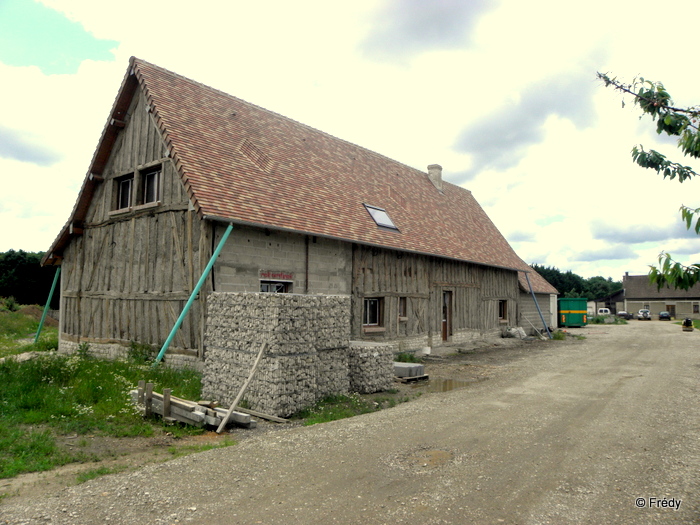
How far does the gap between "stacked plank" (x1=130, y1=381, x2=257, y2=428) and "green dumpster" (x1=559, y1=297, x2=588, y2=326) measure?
3419cm

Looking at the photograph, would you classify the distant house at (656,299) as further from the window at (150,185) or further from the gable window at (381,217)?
the window at (150,185)

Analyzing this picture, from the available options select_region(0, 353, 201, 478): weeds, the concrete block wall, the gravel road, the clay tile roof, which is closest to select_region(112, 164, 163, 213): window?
the clay tile roof

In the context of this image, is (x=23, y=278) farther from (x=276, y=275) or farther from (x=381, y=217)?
(x=276, y=275)

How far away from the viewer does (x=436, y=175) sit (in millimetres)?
25484

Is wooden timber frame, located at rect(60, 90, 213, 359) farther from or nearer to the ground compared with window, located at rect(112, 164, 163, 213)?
nearer to the ground

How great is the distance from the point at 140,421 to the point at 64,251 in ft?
34.5

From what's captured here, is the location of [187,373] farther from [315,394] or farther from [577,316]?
[577,316]

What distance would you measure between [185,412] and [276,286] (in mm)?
5437

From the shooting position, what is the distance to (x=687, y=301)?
60.8 meters

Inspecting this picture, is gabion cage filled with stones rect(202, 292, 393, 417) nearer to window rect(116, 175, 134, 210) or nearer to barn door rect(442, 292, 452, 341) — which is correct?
window rect(116, 175, 134, 210)

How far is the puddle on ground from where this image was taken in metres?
11.0

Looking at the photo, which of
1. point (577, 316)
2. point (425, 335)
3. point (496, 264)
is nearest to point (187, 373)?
point (425, 335)

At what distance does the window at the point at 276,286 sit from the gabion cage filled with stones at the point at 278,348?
2.98 meters

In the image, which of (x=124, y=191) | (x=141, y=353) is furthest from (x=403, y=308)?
(x=124, y=191)
